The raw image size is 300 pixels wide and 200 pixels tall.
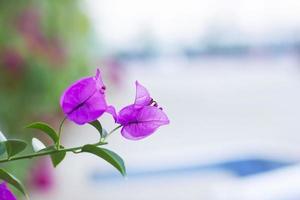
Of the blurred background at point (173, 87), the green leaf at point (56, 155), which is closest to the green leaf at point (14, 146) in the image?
the green leaf at point (56, 155)

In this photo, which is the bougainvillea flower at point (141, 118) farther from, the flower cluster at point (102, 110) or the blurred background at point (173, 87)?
the blurred background at point (173, 87)

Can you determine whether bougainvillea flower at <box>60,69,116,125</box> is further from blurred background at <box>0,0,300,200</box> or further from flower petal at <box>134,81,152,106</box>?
blurred background at <box>0,0,300,200</box>

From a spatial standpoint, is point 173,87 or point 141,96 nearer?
point 141,96

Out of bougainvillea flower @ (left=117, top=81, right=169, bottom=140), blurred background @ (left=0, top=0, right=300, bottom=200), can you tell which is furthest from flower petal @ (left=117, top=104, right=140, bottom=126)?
blurred background @ (left=0, top=0, right=300, bottom=200)

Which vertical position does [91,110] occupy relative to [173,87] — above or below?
below

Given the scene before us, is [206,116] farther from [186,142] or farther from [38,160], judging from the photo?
[38,160]

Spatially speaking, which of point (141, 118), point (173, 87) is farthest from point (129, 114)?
point (173, 87)

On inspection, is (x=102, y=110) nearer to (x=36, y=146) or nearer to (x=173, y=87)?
(x=36, y=146)
